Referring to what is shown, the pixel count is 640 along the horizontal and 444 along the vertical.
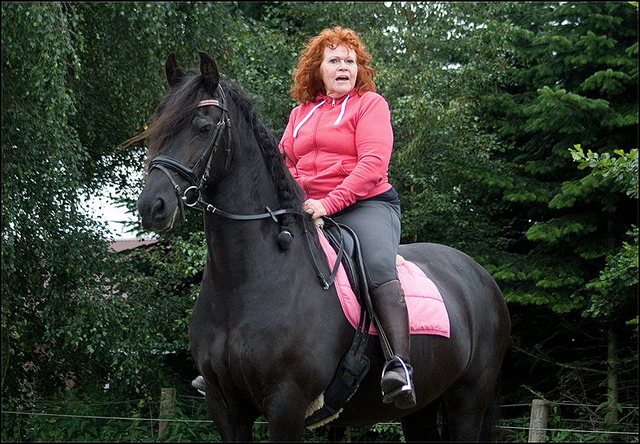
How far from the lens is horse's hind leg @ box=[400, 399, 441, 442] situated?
5.70 m

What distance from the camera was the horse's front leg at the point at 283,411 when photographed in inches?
161

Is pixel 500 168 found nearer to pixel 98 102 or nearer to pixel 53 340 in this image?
pixel 98 102

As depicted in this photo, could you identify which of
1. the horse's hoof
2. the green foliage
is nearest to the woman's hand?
the horse's hoof

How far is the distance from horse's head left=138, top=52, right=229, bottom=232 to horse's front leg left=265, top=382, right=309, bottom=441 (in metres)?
0.92

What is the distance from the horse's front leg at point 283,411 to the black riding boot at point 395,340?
0.51m

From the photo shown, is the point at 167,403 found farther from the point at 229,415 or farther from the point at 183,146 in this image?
the point at 183,146

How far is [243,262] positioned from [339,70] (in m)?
1.28

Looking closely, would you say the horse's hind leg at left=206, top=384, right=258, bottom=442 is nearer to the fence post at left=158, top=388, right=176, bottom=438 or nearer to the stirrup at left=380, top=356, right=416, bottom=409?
the stirrup at left=380, top=356, right=416, bottom=409

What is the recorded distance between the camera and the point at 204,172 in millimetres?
4008

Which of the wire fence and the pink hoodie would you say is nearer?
the pink hoodie

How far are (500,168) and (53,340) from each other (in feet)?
20.0

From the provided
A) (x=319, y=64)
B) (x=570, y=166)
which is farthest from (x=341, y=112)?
(x=570, y=166)

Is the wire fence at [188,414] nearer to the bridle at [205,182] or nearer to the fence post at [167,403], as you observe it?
the fence post at [167,403]

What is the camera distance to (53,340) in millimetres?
10055
